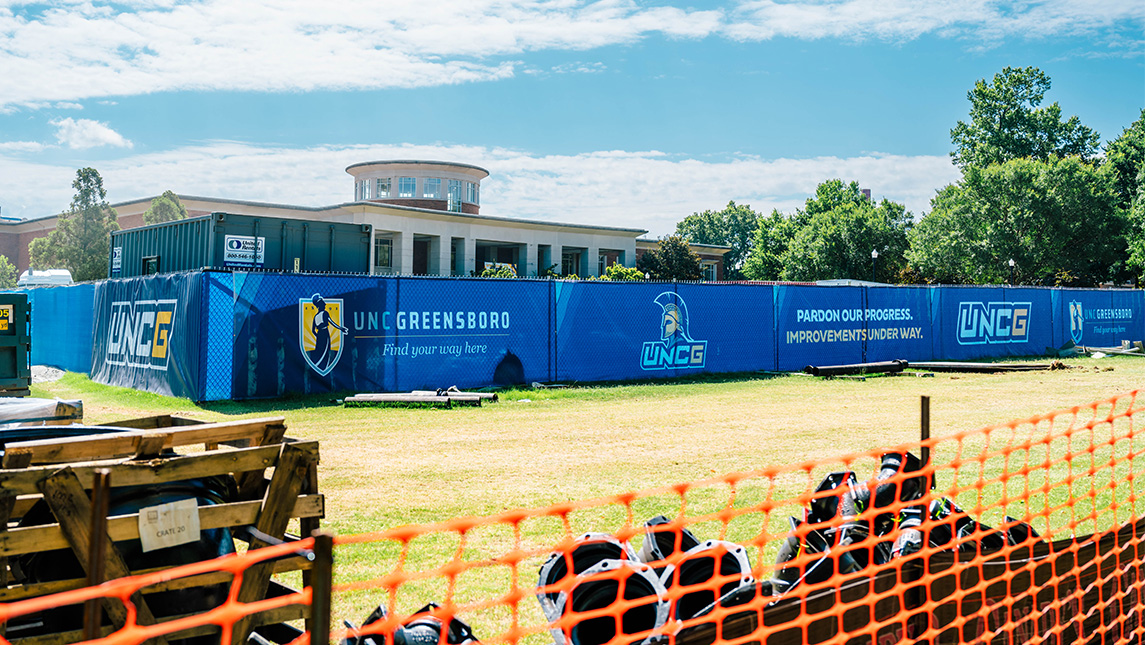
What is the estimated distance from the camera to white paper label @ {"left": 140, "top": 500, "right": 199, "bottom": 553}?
3.59 meters

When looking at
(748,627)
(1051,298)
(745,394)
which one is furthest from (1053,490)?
(1051,298)

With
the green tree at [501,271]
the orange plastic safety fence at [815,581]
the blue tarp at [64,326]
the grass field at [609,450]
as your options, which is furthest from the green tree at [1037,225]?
the orange plastic safety fence at [815,581]

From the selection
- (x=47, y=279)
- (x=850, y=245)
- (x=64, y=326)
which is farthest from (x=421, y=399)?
(x=850, y=245)

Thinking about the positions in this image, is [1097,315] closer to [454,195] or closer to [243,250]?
[243,250]

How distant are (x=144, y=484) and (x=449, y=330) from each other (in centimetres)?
1547

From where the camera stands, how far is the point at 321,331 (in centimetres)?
1748

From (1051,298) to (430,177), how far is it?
178ft

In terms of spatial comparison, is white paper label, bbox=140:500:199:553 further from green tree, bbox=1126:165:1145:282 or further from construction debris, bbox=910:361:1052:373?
green tree, bbox=1126:165:1145:282

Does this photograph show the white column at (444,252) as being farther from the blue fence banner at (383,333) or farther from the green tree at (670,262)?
the blue fence banner at (383,333)

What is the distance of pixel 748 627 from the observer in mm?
3355

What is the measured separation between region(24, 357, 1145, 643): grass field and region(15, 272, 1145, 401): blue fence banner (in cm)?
109

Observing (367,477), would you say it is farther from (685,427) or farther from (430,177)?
(430,177)

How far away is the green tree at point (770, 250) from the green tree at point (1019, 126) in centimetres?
2607

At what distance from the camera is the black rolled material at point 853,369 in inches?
923
